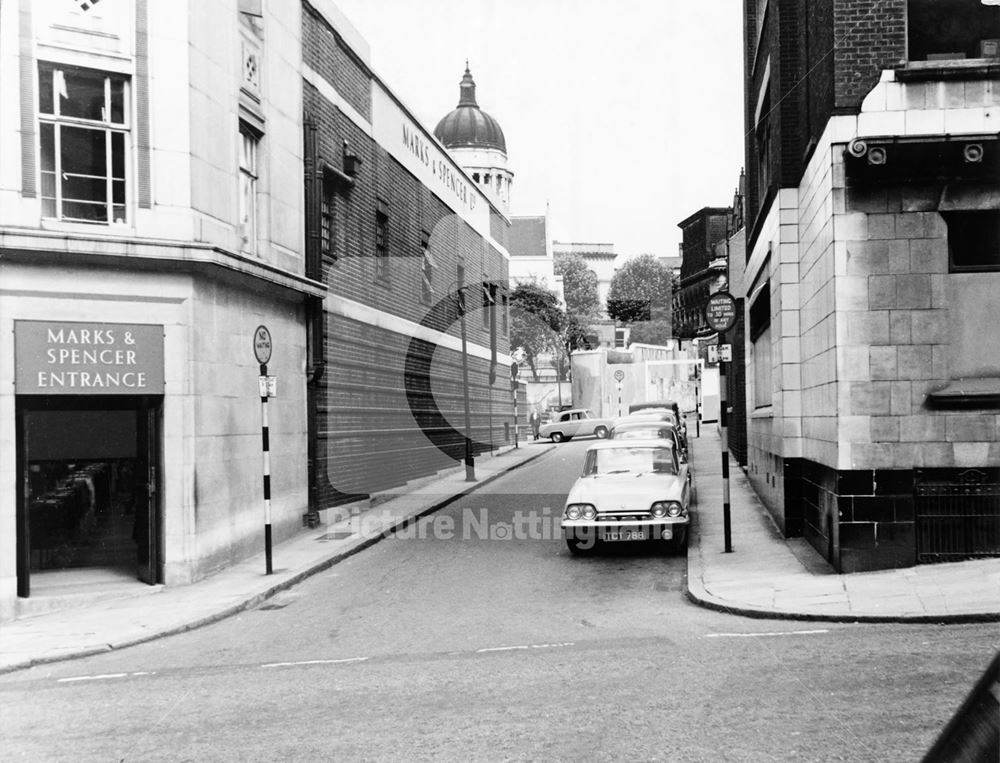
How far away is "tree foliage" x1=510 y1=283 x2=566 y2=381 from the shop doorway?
7695 centimetres

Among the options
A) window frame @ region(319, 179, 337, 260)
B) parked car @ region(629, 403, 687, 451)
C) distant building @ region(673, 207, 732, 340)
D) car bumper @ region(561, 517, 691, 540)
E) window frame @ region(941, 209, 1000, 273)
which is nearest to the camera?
window frame @ region(941, 209, 1000, 273)

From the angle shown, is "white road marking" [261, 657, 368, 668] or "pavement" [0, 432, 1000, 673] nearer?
"white road marking" [261, 657, 368, 668]

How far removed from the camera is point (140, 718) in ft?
23.8

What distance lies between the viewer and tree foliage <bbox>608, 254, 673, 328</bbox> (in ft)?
447

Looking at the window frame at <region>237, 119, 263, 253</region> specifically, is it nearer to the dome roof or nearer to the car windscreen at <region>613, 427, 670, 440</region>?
the car windscreen at <region>613, 427, 670, 440</region>

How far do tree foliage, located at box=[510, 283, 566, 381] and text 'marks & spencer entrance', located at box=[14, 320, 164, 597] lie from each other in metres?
77.0

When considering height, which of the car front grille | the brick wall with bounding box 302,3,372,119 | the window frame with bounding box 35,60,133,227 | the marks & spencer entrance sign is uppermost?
the brick wall with bounding box 302,3,372,119

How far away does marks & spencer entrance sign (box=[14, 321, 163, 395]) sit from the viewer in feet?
41.0

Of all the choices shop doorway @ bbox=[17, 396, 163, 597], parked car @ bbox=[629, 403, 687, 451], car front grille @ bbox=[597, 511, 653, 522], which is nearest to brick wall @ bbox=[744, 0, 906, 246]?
car front grille @ bbox=[597, 511, 653, 522]

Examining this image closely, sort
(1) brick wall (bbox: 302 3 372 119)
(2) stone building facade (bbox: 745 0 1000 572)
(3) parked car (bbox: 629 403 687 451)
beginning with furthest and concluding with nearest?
(3) parked car (bbox: 629 403 687 451) → (1) brick wall (bbox: 302 3 372 119) → (2) stone building facade (bbox: 745 0 1000 572)

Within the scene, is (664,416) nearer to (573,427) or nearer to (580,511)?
(580,511)

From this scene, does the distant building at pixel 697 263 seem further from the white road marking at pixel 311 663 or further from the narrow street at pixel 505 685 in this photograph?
the white road marking at pixel 311 663

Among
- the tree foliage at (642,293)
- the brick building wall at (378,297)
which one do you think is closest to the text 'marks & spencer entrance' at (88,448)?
the brick building wall at (378,297)

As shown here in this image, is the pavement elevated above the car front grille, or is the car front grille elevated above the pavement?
the car front grille
